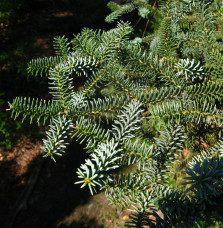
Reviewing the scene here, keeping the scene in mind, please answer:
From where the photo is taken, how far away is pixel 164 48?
116 centimetres

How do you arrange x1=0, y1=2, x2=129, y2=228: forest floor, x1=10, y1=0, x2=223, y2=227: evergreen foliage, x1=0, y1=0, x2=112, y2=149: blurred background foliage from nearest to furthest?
x1=10, y1=0, x2=223, y2=227: evergreen foliage
x1=0, y1=2, x2=129, y2=228: forest floor
x1=0, y1=0, x2=112, y2=149: blurred background foliage

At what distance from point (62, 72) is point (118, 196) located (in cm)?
69

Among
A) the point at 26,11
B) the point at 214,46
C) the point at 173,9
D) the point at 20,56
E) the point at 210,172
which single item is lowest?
the point at 210,172

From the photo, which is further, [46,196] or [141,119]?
[46,196]

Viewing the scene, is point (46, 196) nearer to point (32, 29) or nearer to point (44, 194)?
point (44, 194)

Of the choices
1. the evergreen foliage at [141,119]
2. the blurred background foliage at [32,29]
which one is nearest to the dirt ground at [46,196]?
the blurred background foliage at [32,29]

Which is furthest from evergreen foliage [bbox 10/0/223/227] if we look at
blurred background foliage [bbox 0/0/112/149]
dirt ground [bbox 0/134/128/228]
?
blurred background foliage [bbox 0/0/112/149]

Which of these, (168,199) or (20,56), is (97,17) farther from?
(168,199)

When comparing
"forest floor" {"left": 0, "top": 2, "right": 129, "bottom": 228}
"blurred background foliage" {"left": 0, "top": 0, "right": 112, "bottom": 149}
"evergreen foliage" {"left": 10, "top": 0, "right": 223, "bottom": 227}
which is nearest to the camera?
"evergreen foliage" {"left": 10, "top": 0, "right": 223, "bottom": 227}

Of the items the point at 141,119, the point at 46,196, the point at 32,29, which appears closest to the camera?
the point at 141,119

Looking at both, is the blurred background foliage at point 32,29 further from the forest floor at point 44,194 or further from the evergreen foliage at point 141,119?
the evergreen foliage at point 141,119

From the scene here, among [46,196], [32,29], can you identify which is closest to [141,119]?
[46,196]

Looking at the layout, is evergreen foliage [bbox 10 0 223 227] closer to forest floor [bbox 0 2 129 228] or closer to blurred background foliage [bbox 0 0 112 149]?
forest floor [bbox 0 2 129 228]

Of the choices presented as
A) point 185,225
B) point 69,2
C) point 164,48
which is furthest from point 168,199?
point 69,2
